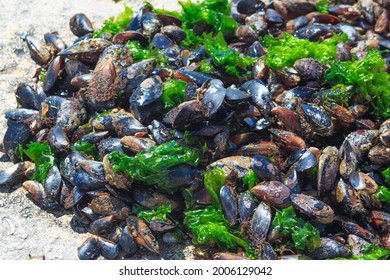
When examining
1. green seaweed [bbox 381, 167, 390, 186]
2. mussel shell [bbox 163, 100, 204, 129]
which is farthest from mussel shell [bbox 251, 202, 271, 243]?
green seaweed [bbox 381, 167, 390, 186]

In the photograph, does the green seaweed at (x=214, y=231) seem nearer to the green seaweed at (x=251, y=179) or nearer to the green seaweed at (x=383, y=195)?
the green seaweed at (x=251, y=179)

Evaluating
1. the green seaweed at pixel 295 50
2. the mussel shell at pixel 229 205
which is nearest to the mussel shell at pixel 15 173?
the mussel shell at pixel 229 205

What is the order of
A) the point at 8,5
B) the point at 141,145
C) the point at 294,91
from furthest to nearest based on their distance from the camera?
the point at 8,5
the point at 294,91
the point at 141,145

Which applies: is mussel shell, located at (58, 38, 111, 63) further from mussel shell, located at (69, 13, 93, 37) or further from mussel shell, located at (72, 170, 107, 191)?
mussel shell, located at (72, 170, 107, 191)

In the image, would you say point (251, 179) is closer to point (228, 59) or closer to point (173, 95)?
point (173, 95)
